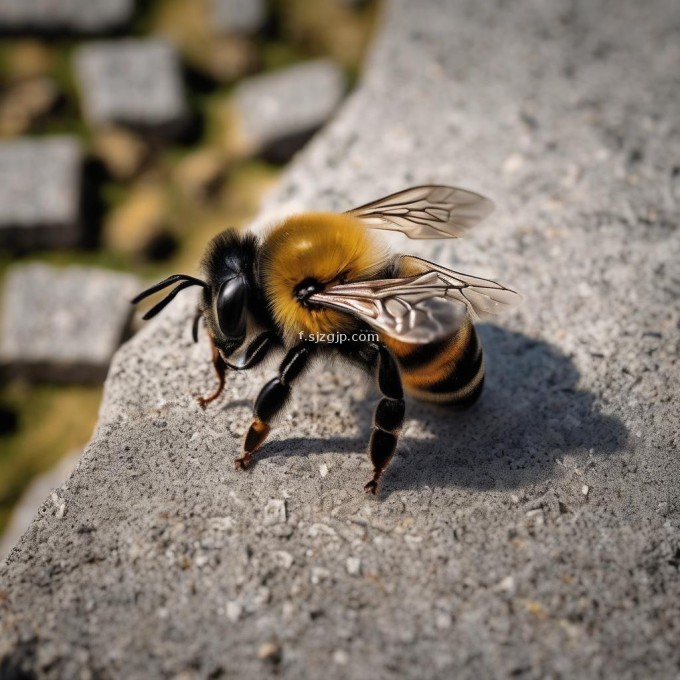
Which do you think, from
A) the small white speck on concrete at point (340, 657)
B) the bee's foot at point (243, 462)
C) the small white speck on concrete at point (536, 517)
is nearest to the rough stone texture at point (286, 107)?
the bee's foot at point (243, 462)

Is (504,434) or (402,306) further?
(504,434)

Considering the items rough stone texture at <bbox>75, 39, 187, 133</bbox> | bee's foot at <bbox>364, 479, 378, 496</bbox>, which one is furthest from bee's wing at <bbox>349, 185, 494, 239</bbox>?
rough stone texture at <bbox>75, 39, 187, 133</bbox>

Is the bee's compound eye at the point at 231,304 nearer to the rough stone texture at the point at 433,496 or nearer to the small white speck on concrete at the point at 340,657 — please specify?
the rough stone texture at the point at 433,496

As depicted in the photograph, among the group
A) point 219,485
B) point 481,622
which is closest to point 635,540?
point 481,622

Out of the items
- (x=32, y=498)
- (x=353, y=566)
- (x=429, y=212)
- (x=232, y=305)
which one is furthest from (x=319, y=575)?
(x=32, y=498)

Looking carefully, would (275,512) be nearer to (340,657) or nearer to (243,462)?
(243,462)

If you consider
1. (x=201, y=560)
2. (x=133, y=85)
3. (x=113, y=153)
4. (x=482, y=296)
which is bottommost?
(x=113, y=153)

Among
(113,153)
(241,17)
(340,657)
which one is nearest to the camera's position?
(340,657)

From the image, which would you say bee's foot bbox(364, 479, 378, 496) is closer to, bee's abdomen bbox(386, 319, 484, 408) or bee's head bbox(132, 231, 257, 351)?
bee's abdomen bbox(386, 319, 484, 408)
